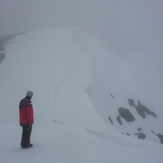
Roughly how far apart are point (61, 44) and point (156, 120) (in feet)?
56.7

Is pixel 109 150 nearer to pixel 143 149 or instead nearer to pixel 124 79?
pixel 143 149

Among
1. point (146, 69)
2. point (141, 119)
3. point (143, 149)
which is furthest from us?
point (146, 69)

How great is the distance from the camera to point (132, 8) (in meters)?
123

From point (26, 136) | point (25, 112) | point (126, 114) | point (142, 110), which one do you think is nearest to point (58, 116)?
point (26, 136)

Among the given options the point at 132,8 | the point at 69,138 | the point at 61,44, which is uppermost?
the point at 132,8

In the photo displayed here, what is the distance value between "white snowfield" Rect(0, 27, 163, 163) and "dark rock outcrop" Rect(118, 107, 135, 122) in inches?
224

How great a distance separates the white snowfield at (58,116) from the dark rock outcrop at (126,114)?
570 cm

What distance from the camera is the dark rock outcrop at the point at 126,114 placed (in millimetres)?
31516

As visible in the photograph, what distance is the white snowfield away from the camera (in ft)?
34.3

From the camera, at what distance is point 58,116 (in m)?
16.5

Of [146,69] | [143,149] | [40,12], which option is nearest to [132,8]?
[40,12]

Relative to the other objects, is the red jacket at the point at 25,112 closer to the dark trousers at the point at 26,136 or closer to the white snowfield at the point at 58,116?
the dark trousers at the point at 26,136

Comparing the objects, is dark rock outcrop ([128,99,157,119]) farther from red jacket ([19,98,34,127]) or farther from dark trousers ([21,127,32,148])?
red jacket ([19,98,34,127])

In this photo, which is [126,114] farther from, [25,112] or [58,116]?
[25,112]
